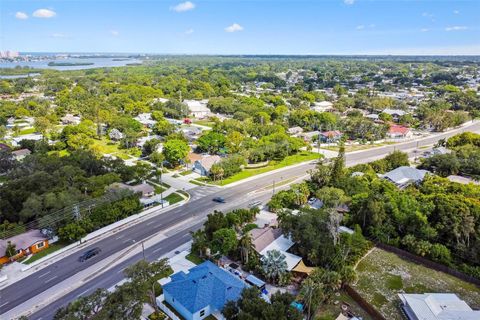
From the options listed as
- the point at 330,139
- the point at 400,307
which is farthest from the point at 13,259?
the point at 330,139

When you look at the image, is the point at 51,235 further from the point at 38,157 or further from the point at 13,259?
the point at 38,157

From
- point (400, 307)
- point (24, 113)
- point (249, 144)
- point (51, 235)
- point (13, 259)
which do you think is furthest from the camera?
point (24, 113)

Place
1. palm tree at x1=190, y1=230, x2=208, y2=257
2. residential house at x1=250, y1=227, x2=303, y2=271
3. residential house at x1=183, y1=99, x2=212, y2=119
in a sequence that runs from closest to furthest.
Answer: residential house at x1=250, y1=227, x2=303, y2=271 < palm tree at x1=190, y1=230, x2=208, y2=257 < residential house at x1=183, y1=99, x2=212, y2=119

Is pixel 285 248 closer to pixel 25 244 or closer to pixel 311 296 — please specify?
pixel 311 296

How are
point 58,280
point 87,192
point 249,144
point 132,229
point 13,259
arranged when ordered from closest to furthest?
point 58,280 < point 13,259 < point 132,229 < point 87,192 < point 249,144

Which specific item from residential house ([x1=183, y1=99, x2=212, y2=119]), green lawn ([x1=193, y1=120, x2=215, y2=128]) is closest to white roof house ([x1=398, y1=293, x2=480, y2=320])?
green lawn ([x1=193, y1=120, x2=215, y2=128])

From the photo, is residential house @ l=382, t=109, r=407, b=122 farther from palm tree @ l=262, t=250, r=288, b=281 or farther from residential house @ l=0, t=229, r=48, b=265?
residential house @ l=0, t=229, r=48, b=265
